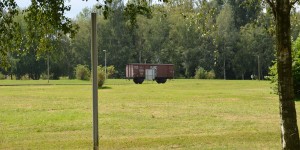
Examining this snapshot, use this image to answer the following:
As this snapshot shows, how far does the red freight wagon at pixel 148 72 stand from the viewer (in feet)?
205

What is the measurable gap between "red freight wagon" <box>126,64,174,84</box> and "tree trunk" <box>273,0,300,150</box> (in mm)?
54872

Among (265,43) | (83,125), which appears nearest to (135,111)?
(83,125)

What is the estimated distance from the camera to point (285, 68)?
24.0 ft

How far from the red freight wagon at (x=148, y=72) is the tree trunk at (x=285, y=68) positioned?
54.9 metres

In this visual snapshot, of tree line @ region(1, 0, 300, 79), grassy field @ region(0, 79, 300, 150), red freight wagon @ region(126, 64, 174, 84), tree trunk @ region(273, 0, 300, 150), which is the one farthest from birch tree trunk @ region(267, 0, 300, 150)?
tree line @ region(1, 0, 300, 79)

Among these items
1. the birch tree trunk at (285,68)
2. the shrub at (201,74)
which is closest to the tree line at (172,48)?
the shrub at (201,74)

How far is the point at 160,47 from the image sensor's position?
9388cm

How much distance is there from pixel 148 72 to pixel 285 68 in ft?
185

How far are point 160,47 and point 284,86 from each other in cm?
8677

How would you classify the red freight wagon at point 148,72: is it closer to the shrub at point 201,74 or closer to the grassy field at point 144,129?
the shrub at point 201,74

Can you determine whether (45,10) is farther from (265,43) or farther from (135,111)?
(265,43)

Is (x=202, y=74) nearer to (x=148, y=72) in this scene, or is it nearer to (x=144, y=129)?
(x=148, y=72)

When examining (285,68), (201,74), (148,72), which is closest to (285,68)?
(285,68)

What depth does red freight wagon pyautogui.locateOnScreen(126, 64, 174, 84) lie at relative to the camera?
62438 mm
